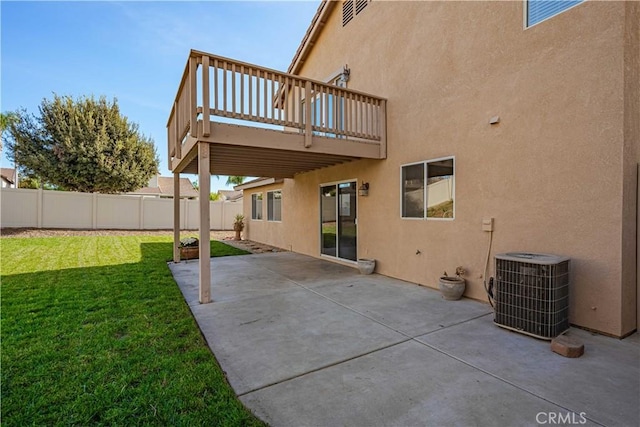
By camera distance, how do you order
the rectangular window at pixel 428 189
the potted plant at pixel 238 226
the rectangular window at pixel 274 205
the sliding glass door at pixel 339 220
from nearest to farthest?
the rectangular window at pixel 428 189 → the sliding glass door at pixel 339 220 → the rectangular window at pixel 274 205 → the potted plant at pixel 238 226

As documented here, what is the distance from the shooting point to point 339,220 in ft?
27.0

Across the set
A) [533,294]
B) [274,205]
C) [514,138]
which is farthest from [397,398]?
[274,205]

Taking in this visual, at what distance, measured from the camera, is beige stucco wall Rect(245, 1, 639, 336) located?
11.3 feet

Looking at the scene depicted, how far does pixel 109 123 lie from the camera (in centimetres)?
1600

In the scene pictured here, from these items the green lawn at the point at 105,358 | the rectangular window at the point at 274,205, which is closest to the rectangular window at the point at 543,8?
the green lawn at the point at 105,358

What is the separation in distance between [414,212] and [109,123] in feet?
55.9

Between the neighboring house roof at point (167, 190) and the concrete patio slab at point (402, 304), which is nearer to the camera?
the concrete patio slab at point (402, 304)

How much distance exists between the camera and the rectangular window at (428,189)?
525cm

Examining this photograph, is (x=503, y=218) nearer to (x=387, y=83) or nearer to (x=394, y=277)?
(x=394, y=277)

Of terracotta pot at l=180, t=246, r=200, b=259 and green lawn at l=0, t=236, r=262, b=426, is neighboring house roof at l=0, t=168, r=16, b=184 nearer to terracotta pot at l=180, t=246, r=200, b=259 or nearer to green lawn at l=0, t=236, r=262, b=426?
terracotta pot at l=180, t=246, r=200, b=259

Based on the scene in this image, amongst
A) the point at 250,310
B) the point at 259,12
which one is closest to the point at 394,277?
the point at 250,310

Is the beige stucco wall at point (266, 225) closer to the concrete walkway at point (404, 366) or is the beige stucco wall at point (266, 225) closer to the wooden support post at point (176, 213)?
the wooden support post at point (176, 213)

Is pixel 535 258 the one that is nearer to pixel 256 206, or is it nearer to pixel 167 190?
pixel 256 206
